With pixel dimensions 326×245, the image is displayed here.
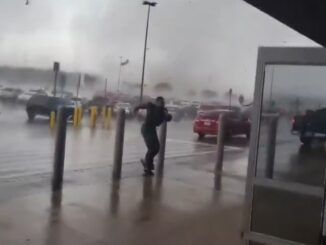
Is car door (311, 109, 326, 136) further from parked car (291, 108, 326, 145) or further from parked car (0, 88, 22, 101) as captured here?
parked car (0, 88, 22, 101)

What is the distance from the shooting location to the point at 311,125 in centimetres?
499

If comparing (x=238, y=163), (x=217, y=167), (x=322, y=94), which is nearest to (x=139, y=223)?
(x=322, y=94)

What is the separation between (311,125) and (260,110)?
551mm

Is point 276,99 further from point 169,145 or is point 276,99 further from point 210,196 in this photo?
point 169,145

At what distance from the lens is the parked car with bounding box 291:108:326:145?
490 cm

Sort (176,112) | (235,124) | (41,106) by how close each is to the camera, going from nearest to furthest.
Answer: (235,124)
(41,106)
(176,112)

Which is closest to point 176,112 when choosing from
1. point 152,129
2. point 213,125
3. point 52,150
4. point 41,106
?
point 41,106

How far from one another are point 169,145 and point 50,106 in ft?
37.2

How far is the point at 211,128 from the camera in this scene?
24.3 meters

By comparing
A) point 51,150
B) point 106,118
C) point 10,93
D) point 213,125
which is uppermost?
point 10,93

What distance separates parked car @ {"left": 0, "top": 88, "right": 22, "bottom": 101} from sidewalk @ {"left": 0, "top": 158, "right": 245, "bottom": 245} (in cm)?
2507

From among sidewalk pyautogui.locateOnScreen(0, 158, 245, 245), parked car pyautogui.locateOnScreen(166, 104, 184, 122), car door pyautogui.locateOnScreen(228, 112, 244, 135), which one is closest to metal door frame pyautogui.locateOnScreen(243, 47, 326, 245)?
sidewalk pyautogui.locateOnScreen(0, 158, 245, 245)

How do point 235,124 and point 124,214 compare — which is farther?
point 235,124

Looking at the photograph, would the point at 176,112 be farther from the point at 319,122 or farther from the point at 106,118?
the point at 319,122
